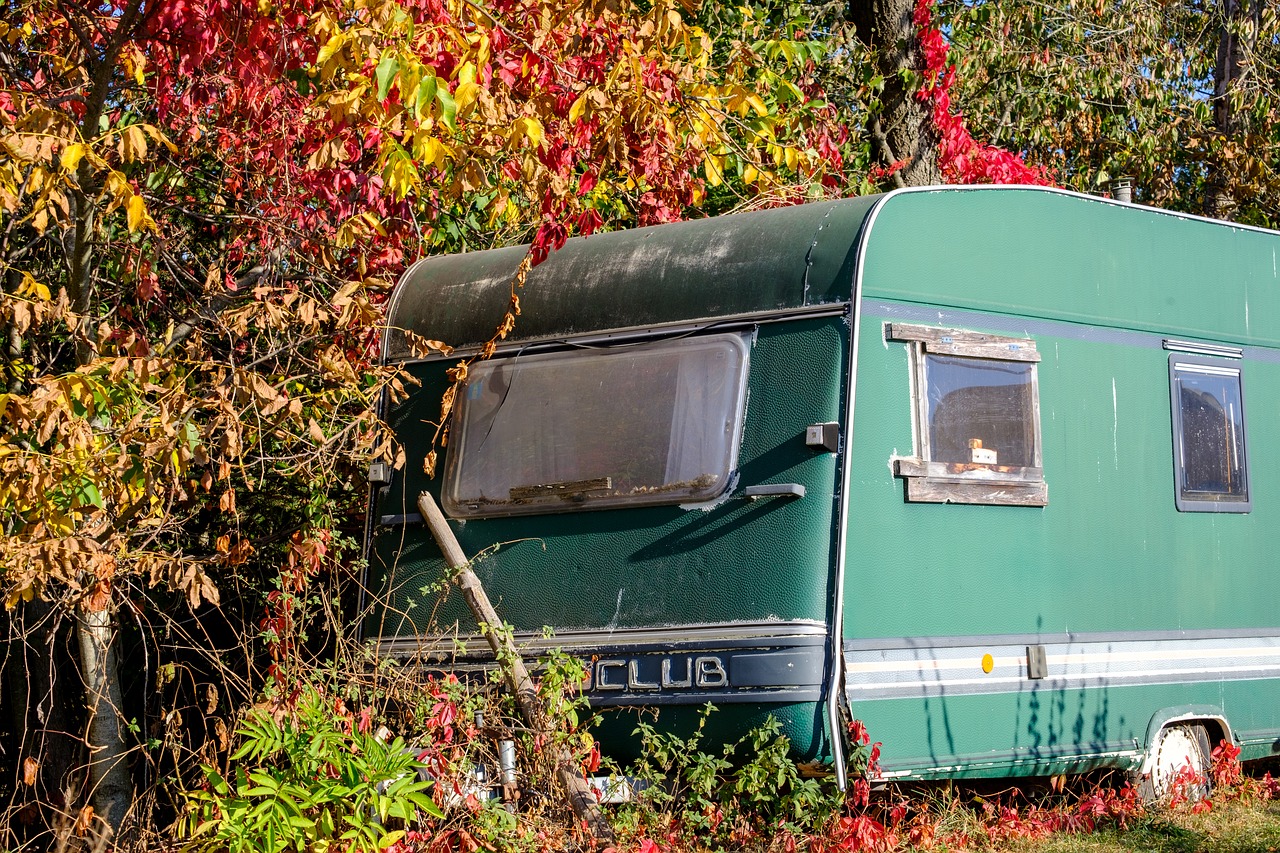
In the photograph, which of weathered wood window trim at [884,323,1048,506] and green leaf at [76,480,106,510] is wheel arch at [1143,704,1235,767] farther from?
green leaf at [76,480,106,510]

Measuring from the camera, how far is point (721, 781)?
Answer: 5941 mm

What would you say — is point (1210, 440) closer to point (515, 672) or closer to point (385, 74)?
point (515, 672)

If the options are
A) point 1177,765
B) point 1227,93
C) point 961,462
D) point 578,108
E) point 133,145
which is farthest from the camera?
point 1227,93

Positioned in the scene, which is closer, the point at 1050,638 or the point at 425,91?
the point at 425,91

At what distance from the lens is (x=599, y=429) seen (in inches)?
259

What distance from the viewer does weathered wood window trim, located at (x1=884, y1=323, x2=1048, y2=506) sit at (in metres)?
6.20

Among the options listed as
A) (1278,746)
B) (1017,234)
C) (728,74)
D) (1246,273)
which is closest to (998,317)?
(1017,234)

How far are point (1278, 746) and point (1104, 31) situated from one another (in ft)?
28.1

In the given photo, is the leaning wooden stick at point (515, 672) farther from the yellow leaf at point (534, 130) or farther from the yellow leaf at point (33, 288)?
the yellow leaf at point (33, 288)

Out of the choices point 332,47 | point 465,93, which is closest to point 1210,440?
point 465,93

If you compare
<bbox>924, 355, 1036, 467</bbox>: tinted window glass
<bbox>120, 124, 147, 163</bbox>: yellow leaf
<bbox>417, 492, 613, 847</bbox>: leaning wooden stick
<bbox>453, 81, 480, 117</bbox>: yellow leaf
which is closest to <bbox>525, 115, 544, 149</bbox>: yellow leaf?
<bbox>453, 81, 480, 117</bbox>: yellow leaf

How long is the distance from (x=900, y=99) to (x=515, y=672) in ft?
25.1

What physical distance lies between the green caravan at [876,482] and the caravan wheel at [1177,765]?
2 cm

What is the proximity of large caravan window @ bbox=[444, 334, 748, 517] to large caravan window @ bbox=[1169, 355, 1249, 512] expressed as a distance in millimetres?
2302
